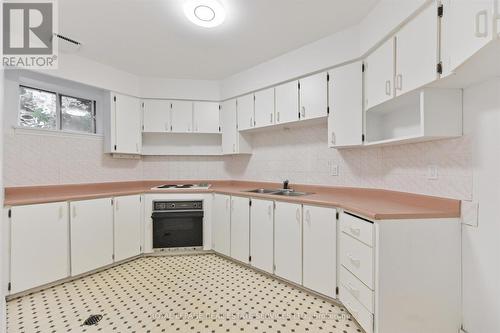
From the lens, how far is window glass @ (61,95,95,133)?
9.28 ft

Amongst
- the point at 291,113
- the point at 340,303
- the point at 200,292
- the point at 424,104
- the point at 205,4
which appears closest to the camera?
the point at 424,104

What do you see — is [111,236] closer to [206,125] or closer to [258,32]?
[206,125]

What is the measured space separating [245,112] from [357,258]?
217cm

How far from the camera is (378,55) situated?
1.83 meters

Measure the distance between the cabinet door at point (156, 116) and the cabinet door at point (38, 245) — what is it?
145 cm

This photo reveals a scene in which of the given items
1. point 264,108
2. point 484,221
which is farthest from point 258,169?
point 484,221

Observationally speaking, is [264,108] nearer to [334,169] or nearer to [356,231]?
[334,169]

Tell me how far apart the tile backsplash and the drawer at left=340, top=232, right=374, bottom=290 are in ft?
2.22

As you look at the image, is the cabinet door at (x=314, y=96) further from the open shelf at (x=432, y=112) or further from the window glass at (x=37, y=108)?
the window glass at (x=37, y=108)

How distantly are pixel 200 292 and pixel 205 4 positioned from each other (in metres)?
2.43

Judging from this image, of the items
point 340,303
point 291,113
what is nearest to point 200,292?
point 340,303

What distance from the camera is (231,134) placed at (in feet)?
10.7

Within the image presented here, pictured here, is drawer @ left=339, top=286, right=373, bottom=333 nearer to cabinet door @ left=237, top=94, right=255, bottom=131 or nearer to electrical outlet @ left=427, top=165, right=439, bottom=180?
electrical outlet @ left=427, top=165, right=439, bottom=180

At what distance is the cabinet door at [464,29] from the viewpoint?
947 mm
